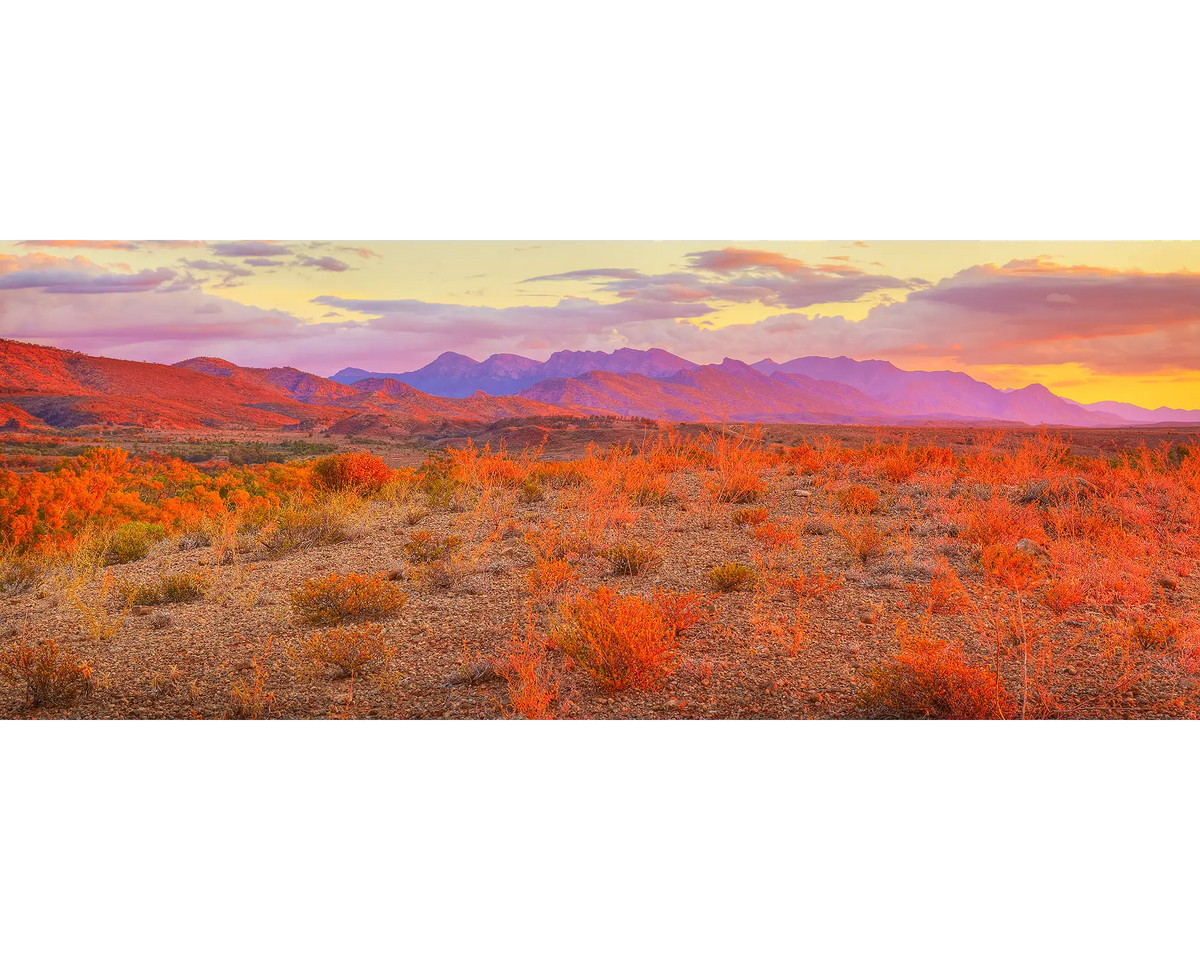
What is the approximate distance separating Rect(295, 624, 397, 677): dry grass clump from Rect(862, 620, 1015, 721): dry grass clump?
3.11m

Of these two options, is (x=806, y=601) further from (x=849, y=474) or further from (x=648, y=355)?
(x=849, y=474)

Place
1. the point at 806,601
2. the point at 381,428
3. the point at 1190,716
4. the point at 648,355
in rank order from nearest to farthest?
the point at 1190,716, the point at 806,601, the point at 648,355, the point at 381,428

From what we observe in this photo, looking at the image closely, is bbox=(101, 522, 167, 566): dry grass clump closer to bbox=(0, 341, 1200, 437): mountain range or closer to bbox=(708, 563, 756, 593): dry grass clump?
bbox=(0, 341, 1200, 437): mountain range

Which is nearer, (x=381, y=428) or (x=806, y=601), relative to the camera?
(x=806, y=601)

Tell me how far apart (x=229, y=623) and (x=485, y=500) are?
3.78 meters

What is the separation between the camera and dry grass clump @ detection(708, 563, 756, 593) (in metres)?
5.32

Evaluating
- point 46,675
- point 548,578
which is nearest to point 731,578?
point 548,578

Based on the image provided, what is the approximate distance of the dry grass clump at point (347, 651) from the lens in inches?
168

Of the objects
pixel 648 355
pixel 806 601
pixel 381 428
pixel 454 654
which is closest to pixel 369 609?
pixel 454 654

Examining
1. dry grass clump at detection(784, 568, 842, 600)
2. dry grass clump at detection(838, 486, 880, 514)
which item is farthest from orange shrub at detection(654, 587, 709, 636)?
dry grass clump at detection(838, 486, 880, 514)

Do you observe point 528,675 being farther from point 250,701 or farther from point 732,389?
point 732,389

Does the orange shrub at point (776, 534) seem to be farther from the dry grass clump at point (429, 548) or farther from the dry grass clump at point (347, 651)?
the dry grass clump at point (347, 651)

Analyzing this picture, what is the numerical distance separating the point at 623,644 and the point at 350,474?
22.3 ft

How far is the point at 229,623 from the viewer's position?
505 centimetres
